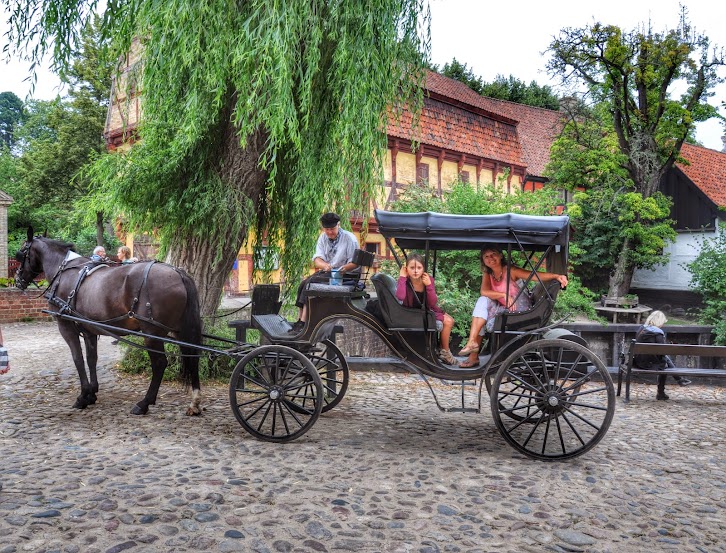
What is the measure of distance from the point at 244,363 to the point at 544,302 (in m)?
2.78

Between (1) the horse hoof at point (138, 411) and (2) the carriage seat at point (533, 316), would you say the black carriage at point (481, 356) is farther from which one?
(1) the horse hoof at point (138, 411)

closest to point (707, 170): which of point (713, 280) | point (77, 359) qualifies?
point (713, 280)

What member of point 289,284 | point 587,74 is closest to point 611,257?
point 587,74

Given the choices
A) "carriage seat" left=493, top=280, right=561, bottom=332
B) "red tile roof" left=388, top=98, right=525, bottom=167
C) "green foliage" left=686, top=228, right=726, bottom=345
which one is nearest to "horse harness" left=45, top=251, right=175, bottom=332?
"carriage seat" left=493, top=280, right=561, bottom=332

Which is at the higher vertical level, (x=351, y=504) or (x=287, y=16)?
(x=287, y=16)

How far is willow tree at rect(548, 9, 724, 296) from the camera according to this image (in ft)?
69.3

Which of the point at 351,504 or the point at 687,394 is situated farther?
the point at 687,394

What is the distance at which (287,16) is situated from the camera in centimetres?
746

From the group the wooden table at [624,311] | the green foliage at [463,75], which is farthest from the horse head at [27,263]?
the green foliage at [463,75]

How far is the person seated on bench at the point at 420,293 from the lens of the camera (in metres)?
6.06

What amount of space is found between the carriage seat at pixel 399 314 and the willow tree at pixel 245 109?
2.30m

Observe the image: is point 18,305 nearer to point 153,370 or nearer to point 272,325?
point 153,370

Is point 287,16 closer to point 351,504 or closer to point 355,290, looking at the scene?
point 355,290

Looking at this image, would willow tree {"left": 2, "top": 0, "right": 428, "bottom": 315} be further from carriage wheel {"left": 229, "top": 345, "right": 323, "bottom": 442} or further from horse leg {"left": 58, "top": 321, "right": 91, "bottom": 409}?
carriage wheel {"left": 229, "top": 345, "right": 323, "bottom": 442}
